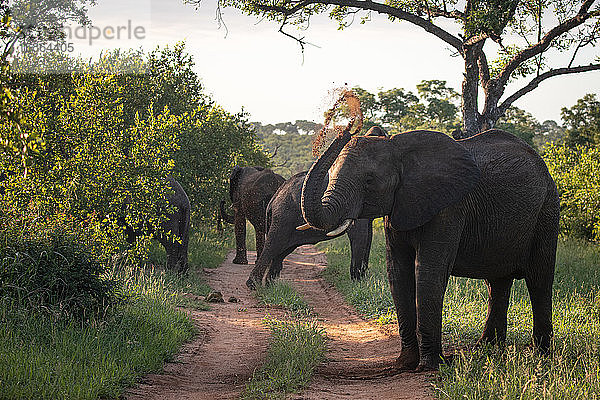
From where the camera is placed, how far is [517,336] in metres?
8.30

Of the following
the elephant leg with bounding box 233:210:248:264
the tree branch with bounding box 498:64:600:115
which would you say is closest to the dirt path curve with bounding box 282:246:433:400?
the elephant leg with bounding box 233:210:248:264

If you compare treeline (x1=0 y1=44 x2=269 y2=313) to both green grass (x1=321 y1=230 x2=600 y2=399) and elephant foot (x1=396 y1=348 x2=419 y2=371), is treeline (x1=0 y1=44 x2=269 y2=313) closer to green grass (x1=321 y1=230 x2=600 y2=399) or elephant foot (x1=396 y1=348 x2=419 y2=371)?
elephant foot (x1=396 y1=348 x2=419 y2=371)

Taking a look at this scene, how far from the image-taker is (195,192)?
1927 centimetres

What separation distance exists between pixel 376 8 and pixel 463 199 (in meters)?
9.86

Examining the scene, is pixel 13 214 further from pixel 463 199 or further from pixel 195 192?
pixel 195 192

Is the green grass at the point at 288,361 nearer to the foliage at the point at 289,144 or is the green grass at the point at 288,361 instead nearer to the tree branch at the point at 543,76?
the tree branch at the point at 543,76

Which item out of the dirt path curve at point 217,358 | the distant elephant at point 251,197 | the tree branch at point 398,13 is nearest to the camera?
the dirt path curve at point 217,358

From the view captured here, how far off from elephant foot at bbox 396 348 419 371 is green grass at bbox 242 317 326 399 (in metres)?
0.95

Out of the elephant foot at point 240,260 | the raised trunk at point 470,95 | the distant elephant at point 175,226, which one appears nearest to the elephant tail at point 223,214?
the elephant foot at point 240,260

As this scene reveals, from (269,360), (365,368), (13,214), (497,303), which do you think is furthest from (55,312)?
(497,303)

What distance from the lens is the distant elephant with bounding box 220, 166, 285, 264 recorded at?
1802 centimetres

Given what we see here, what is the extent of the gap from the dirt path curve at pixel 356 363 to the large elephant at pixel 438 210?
1.26ft

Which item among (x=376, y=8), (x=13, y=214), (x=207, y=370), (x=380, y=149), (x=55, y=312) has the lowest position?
(x=207, y=370)

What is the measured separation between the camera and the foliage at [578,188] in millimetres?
17797
